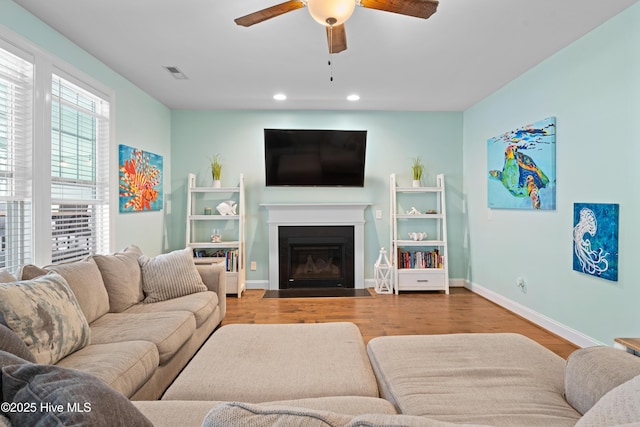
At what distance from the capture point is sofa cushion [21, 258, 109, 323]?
2201 millimetres

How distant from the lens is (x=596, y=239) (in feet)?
9.08

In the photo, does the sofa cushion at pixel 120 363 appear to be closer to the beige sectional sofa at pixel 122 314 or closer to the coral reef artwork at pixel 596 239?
the beige sectional sofa at pixel 122 314

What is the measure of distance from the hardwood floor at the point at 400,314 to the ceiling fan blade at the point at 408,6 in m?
2.55

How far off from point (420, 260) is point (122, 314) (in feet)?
12.3

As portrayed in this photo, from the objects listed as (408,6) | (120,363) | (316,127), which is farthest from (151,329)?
(316,127)

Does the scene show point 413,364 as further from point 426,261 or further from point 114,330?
point 426,261

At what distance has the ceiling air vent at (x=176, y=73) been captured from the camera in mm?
3547

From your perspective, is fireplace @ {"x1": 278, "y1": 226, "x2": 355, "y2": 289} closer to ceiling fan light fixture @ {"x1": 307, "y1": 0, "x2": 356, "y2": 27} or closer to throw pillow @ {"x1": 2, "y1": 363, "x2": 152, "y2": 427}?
ceiling fan light fixture @ {"x1": 307, "y1": 0, "x2": 356, "y2": 27}

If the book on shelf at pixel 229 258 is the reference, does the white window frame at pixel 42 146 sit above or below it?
above

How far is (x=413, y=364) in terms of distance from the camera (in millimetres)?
1558

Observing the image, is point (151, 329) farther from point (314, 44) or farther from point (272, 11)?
point (314, 44)

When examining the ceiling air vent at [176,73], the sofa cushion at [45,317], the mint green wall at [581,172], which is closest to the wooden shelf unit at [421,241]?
the mint green wall at [581,172]

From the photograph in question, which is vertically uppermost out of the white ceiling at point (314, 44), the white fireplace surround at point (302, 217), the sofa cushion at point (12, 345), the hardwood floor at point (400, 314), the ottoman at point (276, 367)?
the white ceiling at point (314, 44)

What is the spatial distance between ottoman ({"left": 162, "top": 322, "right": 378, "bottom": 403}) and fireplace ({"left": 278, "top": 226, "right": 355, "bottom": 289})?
2.97 metres
